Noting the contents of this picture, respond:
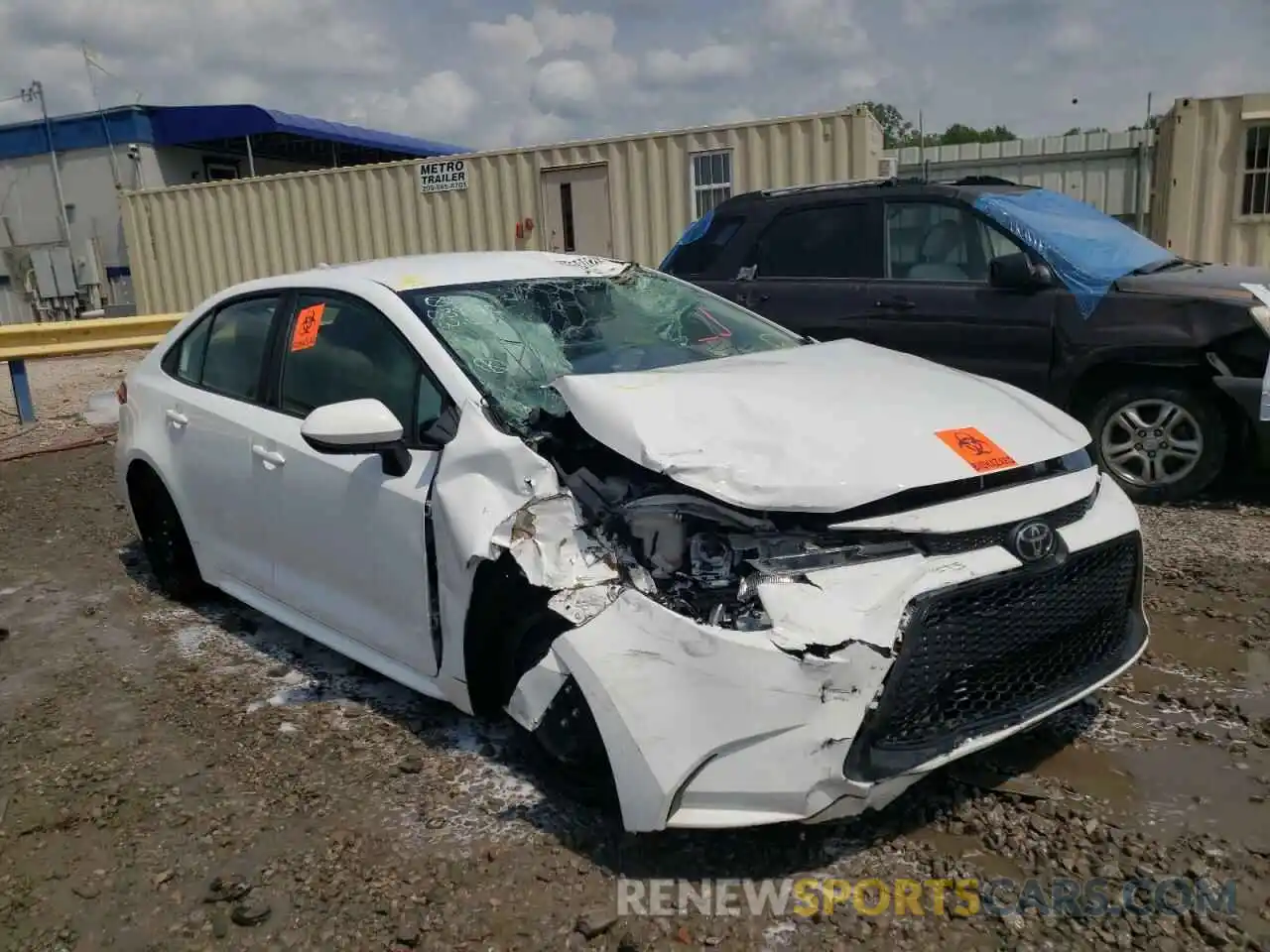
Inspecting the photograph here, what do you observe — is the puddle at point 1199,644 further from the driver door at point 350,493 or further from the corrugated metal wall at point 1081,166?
the corrugated metal wall at point 1081,166

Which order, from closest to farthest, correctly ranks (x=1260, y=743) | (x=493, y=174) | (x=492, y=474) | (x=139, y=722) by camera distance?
(x=492, y=474)
(x=1260, y=743)
(x=139, y=722)
(x=493, y=174)

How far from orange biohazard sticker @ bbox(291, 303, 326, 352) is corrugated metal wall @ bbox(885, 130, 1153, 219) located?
41.2ft

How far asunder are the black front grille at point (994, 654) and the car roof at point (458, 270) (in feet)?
6.76

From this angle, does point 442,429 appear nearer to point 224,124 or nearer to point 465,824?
point 465,824

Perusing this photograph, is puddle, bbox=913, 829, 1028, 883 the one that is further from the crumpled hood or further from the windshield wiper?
the windshield wiper

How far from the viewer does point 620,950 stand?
2.34 metres

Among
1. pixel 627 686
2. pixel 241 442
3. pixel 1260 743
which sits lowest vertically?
pixel 1260 743

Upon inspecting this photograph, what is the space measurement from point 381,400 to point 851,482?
1.61 m

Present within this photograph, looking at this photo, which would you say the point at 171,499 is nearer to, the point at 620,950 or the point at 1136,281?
the point at 620,950

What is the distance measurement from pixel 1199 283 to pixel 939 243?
1.39 meters

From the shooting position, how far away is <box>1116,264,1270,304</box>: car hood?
527cm

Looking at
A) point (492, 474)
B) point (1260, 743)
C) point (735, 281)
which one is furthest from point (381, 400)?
point (735, 281)

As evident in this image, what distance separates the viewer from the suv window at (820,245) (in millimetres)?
6324

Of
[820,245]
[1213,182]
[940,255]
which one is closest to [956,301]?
[940,255]
